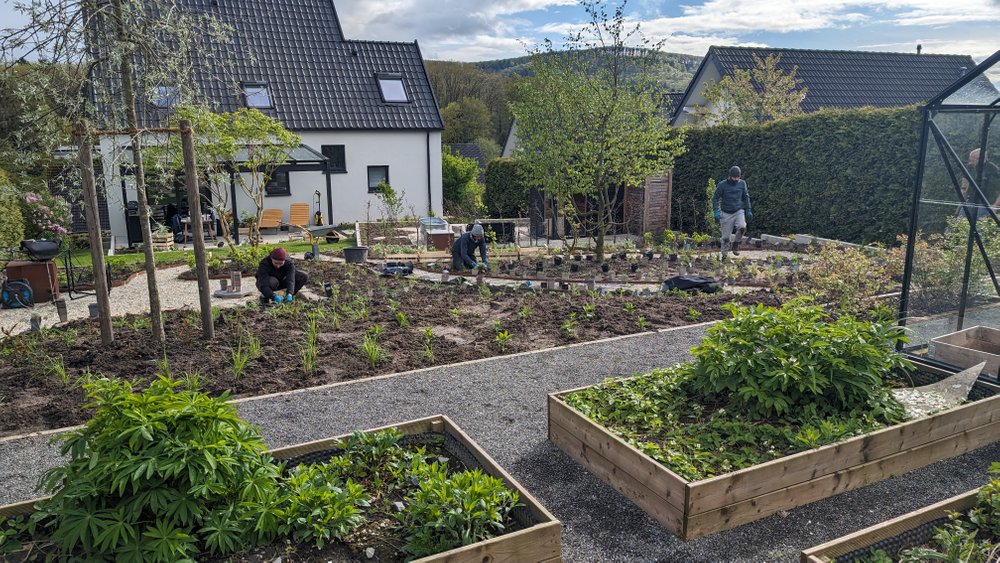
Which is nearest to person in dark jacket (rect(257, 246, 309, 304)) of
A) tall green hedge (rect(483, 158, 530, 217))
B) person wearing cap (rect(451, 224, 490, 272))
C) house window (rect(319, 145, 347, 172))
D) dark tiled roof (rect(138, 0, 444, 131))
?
person wearing cap (rect(451, 224, 490, 272))

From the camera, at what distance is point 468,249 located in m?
12.0

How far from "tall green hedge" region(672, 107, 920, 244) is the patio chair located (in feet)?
39.9

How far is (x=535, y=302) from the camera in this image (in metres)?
9.26

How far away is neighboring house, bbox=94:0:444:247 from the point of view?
71.1 ft

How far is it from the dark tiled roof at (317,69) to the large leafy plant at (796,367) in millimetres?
19370

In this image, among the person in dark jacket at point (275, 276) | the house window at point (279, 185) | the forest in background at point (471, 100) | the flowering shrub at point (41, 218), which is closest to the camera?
the person in dark jacket at point (275, 276)

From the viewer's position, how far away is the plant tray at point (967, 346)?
5715mm

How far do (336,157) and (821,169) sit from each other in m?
14.9

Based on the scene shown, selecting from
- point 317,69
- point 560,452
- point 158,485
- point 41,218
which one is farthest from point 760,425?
point 317,69

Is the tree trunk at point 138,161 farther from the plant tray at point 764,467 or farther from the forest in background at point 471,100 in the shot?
the forest in background at point 471,100

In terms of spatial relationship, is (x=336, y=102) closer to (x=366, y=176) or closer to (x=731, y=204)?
(x=366, y=176)

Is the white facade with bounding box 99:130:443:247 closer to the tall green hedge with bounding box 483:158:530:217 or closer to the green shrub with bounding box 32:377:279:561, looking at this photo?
the tall green hedge with bounding box 483:158:530:217

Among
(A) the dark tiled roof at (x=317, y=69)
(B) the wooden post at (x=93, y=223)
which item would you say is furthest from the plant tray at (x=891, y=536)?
(A) the dark tiled roof at (x=317, y=69)

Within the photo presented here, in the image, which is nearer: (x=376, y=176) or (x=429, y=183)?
(x=376, y=176)
